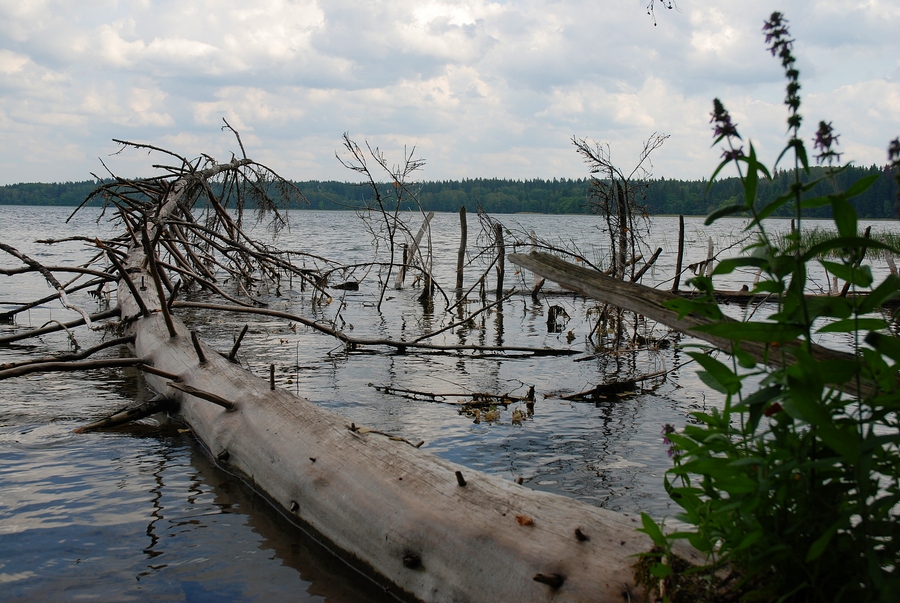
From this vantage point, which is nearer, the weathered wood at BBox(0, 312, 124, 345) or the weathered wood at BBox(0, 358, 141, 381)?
the weathered wood at BBox(0, 358, 141, 381)

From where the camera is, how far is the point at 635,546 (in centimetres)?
243

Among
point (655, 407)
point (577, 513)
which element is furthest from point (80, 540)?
point (655, 407)

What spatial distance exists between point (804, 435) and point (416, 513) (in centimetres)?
178

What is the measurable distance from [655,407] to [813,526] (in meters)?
5.31

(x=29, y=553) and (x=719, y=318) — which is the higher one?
(x=719, y=318)

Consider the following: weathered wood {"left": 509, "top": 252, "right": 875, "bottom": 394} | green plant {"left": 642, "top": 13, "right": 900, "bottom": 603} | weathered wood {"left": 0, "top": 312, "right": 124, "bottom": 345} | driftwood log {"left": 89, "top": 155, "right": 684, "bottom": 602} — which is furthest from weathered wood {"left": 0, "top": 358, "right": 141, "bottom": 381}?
green plant {"left": 642, "top": 13, "right": 900, "bottom": 603}

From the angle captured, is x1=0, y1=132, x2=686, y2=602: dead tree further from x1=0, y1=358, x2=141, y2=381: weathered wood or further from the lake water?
x1=0, y1=358, x2=141, y2=381: weathered wood

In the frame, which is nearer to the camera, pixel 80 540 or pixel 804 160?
pixel 804 160

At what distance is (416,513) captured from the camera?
298 centimetres

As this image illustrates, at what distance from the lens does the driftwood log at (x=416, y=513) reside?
2.47 meters

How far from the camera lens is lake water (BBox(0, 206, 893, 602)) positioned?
3.34m

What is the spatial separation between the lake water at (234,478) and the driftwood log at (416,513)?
256 millimetres

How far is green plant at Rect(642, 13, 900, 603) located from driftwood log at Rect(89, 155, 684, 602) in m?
0.66

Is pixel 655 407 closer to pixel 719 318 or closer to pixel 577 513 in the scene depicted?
pixel 577 513
